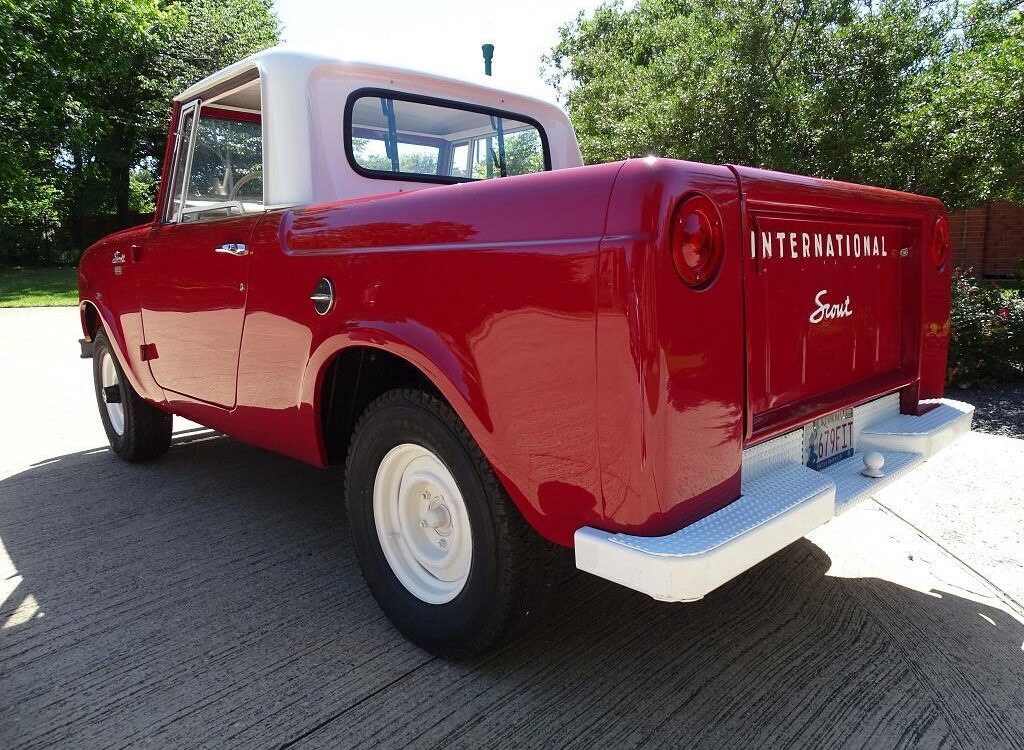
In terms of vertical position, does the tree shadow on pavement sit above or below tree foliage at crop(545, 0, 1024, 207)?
below

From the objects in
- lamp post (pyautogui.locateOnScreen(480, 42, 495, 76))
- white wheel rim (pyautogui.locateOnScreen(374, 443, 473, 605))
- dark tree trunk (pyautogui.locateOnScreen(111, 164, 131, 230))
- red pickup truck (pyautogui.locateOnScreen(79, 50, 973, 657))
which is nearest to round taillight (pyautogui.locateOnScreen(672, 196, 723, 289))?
red pickup truck (pyautogui.locateOnScreen(79, 50, 973, 657))

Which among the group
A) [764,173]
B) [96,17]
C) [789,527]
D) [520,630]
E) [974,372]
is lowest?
[974,372]

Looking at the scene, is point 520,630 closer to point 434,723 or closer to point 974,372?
point 434,723

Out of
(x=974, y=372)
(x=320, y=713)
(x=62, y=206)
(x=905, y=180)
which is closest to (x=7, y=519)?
(x=320, y=713)

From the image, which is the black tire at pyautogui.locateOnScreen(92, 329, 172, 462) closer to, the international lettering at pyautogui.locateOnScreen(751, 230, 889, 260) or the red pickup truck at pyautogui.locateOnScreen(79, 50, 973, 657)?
the red pickup truck at pyautogui.locateOnScreen(79, 50, 973, 657)

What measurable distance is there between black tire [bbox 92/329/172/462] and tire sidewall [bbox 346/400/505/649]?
245 centimetres

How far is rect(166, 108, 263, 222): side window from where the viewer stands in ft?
12.1

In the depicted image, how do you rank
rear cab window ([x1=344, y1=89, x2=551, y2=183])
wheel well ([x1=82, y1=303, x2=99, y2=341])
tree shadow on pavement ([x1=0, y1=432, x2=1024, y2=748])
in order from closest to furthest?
1. tree shadow on pavement ([x1=0, y1=432, x2=1024, y2=748])
2. rear cab window ([x1=344, y1=89, x2=551, y2=183])
3. wheel well ([x1=82, y1=303, x2=99, y2=341])

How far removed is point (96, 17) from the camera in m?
18.7

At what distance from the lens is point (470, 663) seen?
2.44m

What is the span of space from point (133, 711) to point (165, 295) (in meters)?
2.04

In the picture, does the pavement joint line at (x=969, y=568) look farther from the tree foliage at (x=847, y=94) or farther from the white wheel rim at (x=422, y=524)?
the tree foliage at (x=847, y=94)

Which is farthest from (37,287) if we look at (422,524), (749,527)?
(749,527)

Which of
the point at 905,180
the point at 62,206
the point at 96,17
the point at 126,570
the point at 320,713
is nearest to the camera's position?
the point at 320,713
